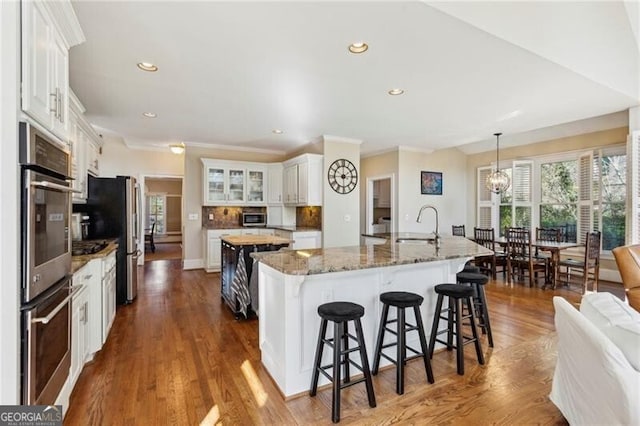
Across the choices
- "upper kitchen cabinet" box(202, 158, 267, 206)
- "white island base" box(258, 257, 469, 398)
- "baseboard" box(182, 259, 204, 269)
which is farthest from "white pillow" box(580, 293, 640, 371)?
"baseboard" box(182, 259, 204, 269)

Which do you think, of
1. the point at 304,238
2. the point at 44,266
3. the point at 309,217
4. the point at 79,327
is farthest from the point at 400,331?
the point at 309,217

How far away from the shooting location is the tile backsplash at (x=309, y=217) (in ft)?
20.0

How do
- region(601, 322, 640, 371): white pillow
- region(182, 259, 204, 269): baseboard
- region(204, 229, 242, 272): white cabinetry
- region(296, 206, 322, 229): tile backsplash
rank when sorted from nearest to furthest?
1. region(601, 322, 640, 371): white pillow
2. region(296, 206, 322, 229): tile backsplash
3. region(204, 229, 242, 272): white cabinetry
4. region(182, 259, 204, 269): baseboard

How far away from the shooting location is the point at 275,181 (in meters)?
6.95

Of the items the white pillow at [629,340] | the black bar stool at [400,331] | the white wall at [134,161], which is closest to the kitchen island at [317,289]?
the black bar stool at [400,331]

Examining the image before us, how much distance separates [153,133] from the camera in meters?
5.63

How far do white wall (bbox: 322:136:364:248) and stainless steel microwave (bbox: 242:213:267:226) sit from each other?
1730 millimetres

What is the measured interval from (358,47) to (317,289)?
1975mm

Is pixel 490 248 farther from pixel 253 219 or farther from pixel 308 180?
pixel 253 219

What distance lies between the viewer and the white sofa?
1406 millimetres

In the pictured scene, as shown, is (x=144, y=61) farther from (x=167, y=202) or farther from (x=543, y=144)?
(x=167, y=202)

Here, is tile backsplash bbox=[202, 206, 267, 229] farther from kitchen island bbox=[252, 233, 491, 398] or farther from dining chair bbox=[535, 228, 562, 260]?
dining chair bbox=[535, 228, 562, 260]

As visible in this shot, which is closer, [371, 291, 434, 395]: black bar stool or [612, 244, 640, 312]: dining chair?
[371, 291, 434, 395]: black bar stool

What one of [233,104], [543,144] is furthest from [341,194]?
[543,144]
